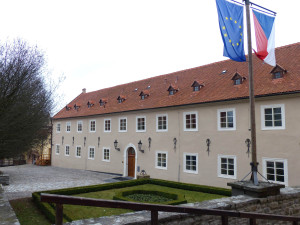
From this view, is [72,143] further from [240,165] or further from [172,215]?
[172,215]

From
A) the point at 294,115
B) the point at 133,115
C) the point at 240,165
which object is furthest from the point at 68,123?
the point at 294,115

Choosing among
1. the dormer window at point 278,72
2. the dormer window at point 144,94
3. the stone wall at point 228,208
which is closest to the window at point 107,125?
the dormer window at point 144,94

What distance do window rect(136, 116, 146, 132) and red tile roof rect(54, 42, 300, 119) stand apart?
931 millimetres

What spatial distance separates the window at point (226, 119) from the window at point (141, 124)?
287 inches

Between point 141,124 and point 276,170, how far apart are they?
11507 mm

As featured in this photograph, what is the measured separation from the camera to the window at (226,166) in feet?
52.3

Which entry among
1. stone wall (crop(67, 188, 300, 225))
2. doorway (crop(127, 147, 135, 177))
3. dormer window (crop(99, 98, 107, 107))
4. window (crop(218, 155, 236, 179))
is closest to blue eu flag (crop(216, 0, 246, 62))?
stone wall (crop(67, 188, 300, 225))

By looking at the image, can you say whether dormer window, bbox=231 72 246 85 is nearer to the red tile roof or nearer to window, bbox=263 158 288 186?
the red tile roof

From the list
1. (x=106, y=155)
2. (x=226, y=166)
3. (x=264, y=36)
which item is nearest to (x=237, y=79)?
(x=226, y=166)

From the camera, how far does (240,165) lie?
15492 millimetres

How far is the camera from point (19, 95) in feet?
30.4

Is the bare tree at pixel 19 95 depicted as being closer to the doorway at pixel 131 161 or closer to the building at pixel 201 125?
the building at pixel 201 125

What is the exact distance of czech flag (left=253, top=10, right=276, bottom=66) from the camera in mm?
8234

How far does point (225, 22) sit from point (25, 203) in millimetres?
12579
